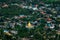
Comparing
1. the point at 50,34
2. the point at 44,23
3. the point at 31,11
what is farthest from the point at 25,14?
the point at 50,34

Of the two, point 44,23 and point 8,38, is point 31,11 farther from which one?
point 8,38

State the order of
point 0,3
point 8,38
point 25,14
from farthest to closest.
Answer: point 0,3 < point 25,14 < point 8,38

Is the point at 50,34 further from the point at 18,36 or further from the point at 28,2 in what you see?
the point at 28,2

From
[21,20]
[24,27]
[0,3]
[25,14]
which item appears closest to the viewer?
[24,27]

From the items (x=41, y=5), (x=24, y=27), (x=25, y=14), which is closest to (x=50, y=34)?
(x=24, y=27)

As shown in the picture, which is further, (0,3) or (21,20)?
(0,3)

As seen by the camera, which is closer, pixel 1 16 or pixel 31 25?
pixel 31 25
